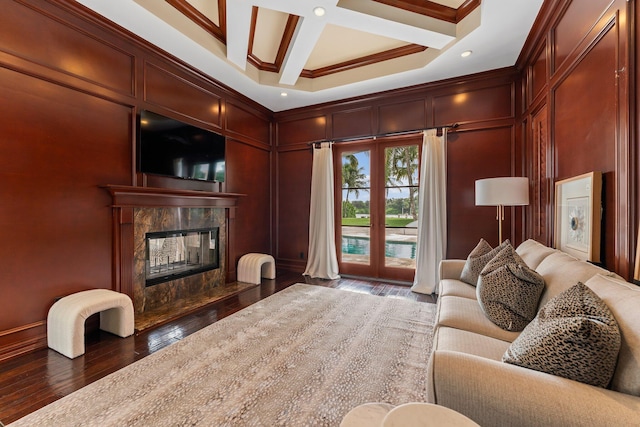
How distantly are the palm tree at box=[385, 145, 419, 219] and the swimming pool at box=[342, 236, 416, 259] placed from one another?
525mm

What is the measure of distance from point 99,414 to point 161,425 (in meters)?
0.41

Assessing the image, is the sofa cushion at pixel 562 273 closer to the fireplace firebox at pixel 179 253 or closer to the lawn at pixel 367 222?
the lawn at pixel 367 222

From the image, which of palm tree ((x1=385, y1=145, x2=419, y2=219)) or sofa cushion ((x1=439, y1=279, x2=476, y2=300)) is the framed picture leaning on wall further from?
palm tree ((x1=385, y1=145, x2=419, y2=219))

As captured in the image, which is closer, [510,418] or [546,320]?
[510,418]

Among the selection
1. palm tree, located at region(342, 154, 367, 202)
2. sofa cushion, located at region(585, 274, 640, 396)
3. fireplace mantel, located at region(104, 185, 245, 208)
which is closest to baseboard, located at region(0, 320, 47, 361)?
fireplace mantel, located at region(104, 185, 245, 208)

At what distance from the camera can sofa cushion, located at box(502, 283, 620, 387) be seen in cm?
99

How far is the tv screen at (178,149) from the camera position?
3109 millimetres

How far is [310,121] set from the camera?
507 centimetres

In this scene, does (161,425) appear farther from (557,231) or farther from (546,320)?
(557,231)

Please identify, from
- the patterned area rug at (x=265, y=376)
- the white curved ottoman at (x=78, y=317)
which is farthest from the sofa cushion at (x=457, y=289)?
the white curved ottoman at (x=78, y=317)

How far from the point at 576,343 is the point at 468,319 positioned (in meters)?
0.90

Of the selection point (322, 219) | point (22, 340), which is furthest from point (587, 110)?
point (22, 340)

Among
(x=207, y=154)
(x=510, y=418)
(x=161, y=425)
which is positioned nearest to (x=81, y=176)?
(x=207, y=154)

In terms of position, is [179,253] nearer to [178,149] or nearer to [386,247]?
[178,149]
